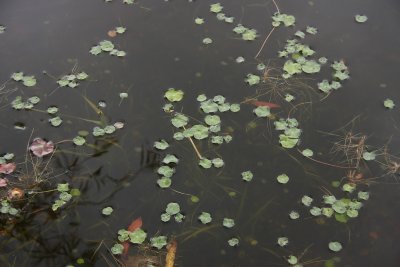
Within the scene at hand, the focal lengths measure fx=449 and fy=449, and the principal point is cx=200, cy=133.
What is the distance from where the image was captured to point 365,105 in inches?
116

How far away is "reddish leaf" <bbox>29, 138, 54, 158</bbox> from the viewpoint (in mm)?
2741

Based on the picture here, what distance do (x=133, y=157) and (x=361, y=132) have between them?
1.43 metres

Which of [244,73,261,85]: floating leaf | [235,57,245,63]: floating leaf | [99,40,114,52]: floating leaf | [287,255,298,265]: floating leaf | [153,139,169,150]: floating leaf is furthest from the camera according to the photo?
[99,40,114,52]: floating leaf

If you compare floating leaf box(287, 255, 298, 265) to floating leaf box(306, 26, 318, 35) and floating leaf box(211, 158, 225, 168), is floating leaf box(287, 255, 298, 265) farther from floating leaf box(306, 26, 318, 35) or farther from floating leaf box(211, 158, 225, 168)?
floating leaf box(306, 26, 318, 35)

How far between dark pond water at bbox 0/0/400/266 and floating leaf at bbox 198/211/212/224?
0.03 meters

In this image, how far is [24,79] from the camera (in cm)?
312

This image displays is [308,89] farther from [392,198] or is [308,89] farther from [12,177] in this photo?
[12,177]

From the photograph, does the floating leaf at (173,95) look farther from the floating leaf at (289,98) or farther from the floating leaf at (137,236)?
the floating leaf at (137,236)

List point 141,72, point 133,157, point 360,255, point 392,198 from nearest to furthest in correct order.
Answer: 1. point 360,255
2. point 392,198
3. point 133,157
4. point 141,72

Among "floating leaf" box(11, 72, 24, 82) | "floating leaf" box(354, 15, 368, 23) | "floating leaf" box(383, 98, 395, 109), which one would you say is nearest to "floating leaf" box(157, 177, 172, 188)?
"floating leaf" box(11, 72, 24, 82)

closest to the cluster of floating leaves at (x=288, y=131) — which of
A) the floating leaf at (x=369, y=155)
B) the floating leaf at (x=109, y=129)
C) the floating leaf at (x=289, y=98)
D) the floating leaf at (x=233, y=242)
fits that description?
the floating leaf at (x=289, y=98)

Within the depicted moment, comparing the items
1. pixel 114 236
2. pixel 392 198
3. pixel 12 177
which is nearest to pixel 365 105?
pixel 392 198

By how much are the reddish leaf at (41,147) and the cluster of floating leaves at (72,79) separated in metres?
0.48

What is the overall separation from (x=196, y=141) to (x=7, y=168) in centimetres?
114
